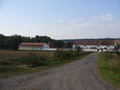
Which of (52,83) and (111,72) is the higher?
(52,83)

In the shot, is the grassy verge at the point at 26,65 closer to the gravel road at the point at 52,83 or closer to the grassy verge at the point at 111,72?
the gravel road at the point at 52,83

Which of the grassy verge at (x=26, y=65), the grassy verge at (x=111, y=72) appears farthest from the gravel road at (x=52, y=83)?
the grassy verge at (x=26, y=65)

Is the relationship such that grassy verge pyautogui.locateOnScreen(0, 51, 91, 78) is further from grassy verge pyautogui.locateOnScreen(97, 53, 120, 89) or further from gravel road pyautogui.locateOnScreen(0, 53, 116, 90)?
grassy verge pyautogui.locateOnScreen(97, 53, 120, 89)

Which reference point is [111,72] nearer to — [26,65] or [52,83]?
[52,83]

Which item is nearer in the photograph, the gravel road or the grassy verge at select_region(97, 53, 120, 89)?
the gravel road

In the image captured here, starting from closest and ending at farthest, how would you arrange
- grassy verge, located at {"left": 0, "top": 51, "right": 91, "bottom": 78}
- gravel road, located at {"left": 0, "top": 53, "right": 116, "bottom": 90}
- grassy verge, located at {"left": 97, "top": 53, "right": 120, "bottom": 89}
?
gravel road, located at {"left": 0, "top": 53, "right": 116, "bottom": 90}
grassy verge, located at {"left": 97, "top": 53, "right": 120, "bottom": 89}
grassy verge, located at {"left": 0, "top": 51, "right": 91, "bottom": 78}

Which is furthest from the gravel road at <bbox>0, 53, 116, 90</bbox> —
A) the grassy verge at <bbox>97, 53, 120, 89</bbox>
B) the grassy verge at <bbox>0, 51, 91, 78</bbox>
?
the grassy verge at <bbox>0, 51, 91, 78</bbox>

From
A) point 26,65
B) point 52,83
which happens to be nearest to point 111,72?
point 52,83

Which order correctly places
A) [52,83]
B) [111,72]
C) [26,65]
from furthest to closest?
[26,65] → [111,72] → [52,83]

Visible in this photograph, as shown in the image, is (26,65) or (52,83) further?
(26,65)

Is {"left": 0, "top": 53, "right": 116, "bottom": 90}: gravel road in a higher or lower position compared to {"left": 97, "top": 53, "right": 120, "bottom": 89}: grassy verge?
higher

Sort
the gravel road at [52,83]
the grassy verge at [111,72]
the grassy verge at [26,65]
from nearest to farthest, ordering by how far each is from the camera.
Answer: the gravel road at [52,83]
the grassy verge at [111,72]
the grassy verge at [26,65]

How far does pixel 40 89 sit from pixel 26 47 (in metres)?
94.6

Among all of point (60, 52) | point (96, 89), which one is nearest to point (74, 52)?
point (60, 52)
